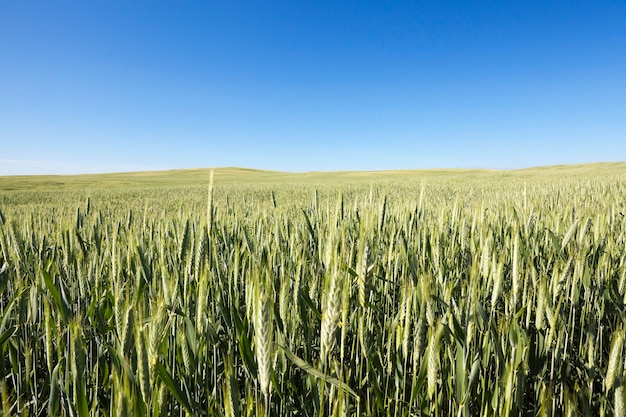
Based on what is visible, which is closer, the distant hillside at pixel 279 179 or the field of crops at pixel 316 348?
the field of crops at pixel 316 348

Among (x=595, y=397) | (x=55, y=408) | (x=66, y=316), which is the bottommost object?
(x=595, y=397)

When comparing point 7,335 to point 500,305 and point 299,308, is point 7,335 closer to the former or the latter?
point 299,308

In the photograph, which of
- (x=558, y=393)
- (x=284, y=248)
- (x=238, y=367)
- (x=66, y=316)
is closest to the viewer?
(x=66, y=316)

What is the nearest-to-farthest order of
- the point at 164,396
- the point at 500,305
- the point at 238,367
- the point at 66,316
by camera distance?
the point at 164,396 → the point at 66,316 → the point at 238,367 → the point at 500,305

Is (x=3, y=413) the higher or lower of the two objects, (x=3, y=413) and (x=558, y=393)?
the higher

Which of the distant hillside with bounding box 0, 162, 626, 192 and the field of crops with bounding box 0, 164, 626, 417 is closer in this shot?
the field of crops with bounding box 0, 164, 626, 417

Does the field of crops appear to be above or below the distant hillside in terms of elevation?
below

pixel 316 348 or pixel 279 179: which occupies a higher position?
pixel 279 179

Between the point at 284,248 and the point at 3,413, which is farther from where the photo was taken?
the point at 284,248

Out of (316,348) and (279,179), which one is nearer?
(316,348)

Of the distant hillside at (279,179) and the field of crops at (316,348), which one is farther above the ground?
the distant hillside at (279,179)

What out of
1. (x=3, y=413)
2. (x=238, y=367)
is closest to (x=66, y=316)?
(x=3, y=413)

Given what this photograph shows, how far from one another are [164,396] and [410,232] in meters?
1.47

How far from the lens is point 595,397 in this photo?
1.00 m
